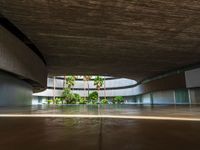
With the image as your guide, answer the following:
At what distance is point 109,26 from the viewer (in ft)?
44.8

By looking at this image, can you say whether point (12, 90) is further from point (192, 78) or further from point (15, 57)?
point (192, 78)

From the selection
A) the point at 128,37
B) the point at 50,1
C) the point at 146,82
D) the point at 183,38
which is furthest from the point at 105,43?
the point at 146,82

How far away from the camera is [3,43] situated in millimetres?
12617

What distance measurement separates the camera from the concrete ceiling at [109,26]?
10656 mm

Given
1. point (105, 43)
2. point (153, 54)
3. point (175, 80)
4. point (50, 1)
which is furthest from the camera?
point (175, 80)

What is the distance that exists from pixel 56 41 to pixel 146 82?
92.8 ft

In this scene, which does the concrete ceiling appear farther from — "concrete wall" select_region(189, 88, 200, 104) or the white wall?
"concrete wall" select_region(189, 88, 200, 104)

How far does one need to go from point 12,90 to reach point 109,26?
1254 cm

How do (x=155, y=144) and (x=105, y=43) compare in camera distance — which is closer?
(x=155, y=144)

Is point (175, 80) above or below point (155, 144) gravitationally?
above

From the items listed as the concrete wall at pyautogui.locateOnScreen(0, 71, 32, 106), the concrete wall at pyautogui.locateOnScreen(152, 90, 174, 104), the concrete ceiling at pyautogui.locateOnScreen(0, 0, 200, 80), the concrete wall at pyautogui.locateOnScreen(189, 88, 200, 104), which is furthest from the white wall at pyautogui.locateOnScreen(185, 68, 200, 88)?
the concrete wall at pyautogui.locateOnScreen(0, 71, 32, 106)

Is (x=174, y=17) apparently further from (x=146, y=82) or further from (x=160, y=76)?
(x=146, y=82)

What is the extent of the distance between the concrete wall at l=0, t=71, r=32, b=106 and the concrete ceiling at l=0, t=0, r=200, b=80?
433 cm

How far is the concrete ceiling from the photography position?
1066cm
